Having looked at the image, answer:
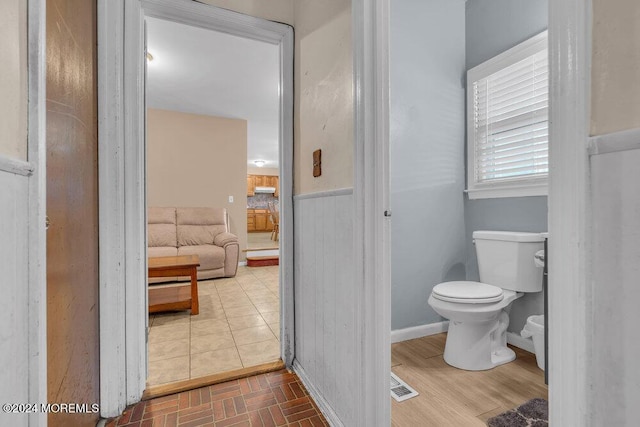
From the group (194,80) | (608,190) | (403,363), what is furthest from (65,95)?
(194,80)

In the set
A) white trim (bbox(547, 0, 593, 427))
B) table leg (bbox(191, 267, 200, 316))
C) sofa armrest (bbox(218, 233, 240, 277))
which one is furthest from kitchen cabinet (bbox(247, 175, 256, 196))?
white trim (bbox(547, 0, 593, 427))

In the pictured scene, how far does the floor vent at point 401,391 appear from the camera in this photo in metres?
1.53

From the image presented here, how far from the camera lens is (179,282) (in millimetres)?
3865

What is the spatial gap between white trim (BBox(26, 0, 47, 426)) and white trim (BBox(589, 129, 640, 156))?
3.43 ft

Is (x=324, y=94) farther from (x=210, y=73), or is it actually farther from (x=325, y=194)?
(x=210, y=73)

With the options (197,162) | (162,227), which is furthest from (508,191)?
(197,162)

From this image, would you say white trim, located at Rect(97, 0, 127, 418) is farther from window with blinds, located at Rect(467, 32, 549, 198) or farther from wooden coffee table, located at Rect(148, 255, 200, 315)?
window with blinds, located at Rect(467, 32, 549, 198)

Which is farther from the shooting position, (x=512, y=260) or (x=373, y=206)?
(x=512, y=260)

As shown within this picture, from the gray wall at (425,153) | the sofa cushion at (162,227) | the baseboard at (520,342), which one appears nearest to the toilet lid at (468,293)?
the gray wall at (425,153)

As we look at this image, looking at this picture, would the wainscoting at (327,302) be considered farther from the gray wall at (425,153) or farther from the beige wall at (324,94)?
the gray wall at (425,153)

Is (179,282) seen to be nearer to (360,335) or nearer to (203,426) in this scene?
(203,426)

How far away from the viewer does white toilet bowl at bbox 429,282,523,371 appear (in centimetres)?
168

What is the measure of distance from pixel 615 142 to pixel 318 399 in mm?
1491

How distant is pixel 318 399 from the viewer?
1.45 metres
